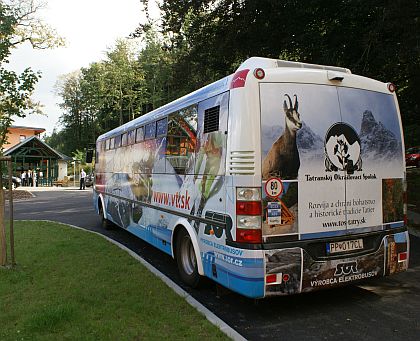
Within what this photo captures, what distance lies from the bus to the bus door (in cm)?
1

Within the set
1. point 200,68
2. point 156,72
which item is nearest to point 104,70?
point 156,72

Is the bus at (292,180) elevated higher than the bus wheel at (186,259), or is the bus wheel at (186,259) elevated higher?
the bus at (292,180)

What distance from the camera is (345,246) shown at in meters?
4.64

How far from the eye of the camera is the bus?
4.24m

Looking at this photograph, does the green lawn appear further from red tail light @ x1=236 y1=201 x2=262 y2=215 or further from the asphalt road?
red tail light @ x1=236 y1=201 x2=262 y2=215

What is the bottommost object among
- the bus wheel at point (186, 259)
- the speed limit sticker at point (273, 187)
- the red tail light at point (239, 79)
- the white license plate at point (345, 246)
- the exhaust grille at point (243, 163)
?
the bus wheel at point (186, 259)

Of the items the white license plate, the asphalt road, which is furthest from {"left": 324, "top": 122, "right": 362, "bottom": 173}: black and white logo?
the asphalt road

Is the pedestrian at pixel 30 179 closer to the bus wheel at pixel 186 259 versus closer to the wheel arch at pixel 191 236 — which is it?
the wheel arch at pixel 191 236

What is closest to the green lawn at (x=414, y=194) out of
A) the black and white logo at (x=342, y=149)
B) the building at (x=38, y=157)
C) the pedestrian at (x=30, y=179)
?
the black and white logo at (x=342, y=149)

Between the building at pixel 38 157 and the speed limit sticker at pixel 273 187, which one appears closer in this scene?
the speed limit sticker at pixel 273 187

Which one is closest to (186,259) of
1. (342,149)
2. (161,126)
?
(161,126)

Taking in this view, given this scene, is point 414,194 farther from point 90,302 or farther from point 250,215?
point 90,302

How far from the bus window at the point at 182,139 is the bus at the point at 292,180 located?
4 cm

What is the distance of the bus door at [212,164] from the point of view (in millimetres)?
4613
